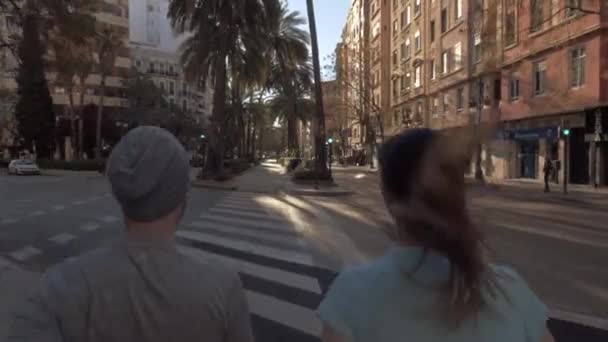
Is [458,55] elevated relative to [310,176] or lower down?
elevated

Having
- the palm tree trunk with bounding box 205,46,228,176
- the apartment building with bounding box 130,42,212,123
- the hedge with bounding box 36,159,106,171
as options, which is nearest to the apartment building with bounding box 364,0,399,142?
the hedge with bounding box 36,159,106,171

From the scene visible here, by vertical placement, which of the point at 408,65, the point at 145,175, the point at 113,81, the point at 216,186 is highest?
the point at 113,81

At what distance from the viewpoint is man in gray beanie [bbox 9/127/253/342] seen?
160 centimetres

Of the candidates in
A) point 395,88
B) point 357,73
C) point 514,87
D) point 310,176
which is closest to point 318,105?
point 310,176

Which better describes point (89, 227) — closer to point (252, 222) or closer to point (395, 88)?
point (252, 222)

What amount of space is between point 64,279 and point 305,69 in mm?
54541

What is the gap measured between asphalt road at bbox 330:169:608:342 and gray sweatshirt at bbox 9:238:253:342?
59 centimetres

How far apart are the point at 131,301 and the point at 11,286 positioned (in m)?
6.91

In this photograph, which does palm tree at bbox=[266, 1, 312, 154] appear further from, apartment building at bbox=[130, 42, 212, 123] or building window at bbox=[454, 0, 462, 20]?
apartment building at bbox=[130, 42, 212, 123]

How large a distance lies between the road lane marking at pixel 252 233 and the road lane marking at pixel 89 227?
84.0 inches

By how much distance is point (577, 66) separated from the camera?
28.9m

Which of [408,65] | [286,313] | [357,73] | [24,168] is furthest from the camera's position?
[408,65]

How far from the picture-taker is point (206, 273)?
5.57 ft

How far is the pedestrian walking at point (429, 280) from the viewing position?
1.51 metres
